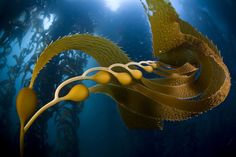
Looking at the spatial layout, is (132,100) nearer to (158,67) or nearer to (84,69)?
(158,67)

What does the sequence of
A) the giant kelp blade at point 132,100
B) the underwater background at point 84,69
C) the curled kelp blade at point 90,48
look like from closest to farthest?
the curled kelp blade at point 90,48, the giant kelp blade at point 132,100, the underwater background at point 84,69

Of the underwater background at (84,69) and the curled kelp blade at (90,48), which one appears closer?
the curled kelp blade at (90,48)

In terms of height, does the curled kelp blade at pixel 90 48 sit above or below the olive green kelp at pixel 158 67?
above

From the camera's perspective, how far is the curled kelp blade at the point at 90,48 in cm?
45

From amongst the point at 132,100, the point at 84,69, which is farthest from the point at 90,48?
the point at 84,69

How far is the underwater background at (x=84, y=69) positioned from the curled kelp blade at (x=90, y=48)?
1.07 metres

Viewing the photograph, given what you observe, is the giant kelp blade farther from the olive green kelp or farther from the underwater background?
the underwater background

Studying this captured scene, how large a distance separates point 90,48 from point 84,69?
3.80 ft

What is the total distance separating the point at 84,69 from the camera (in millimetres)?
1697

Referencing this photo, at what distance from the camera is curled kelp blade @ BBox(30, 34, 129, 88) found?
45 centimetres

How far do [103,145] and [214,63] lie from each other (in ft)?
4.33

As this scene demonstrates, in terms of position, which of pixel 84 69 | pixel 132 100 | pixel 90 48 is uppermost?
pixel 84 69

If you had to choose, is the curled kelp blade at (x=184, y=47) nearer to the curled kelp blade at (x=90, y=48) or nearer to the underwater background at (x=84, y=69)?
the curled kelp blade at (x=90, y=48)

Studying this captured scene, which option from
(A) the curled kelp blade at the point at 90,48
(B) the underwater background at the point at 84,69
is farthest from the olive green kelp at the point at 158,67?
(B) the underwater background at the point at 84,69
